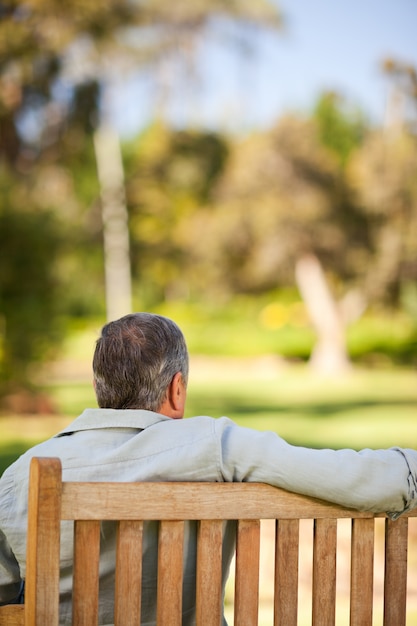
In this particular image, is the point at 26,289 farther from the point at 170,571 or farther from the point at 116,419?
the point at 170,571

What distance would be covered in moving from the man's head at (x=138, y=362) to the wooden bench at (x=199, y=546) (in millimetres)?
220

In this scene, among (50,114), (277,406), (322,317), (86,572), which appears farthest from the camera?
(322,317)

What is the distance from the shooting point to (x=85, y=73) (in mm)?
16766

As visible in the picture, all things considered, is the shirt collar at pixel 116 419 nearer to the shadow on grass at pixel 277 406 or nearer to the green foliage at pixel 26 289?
the green foliage at pixel 26 289

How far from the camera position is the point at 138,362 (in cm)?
160

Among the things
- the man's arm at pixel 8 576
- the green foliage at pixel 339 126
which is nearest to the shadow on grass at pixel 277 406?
the man's arm at pixel 8 576

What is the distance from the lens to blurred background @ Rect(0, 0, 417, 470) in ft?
38.9

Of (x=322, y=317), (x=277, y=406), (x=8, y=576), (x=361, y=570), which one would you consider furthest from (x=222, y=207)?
(x=361, y=570)

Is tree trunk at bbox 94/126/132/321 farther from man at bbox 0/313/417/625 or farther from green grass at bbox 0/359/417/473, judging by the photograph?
man at bbox 0/313/417/625

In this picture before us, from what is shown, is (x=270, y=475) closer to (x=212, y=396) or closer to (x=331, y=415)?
(x=331, y=415)

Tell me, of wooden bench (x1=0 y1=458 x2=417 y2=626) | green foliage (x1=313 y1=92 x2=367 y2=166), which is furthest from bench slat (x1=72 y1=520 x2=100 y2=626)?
green foliage (x1=313 y1=92 x2=367 y2=166)

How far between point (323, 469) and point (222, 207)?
87.2 ft

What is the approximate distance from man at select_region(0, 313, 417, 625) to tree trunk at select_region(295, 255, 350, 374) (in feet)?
78.5

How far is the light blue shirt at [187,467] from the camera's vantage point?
1491mm
